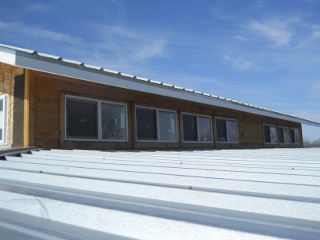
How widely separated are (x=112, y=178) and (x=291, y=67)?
2285cm

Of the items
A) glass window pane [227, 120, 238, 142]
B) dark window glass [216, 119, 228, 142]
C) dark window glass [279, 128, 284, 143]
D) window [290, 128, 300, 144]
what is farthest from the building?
window [290, 128, 300, 144]

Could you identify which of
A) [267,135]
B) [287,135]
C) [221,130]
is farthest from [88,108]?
[287,135]

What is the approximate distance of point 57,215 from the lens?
1277mm

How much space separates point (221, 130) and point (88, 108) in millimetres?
5436

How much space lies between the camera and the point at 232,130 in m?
10.7

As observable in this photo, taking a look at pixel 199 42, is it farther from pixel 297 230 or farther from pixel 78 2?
pixel 297 230

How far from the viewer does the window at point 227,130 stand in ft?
32.9

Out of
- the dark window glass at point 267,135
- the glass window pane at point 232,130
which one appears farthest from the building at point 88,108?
the dark window glass at point 267,135

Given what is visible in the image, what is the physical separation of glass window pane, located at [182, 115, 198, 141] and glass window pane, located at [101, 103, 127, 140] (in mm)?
2321

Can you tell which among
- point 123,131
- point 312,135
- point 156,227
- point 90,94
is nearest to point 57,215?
point 156,227

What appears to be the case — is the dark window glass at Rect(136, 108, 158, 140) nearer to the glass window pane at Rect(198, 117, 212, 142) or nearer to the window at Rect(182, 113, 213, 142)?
the window at Rect(182, 113, 213, 142)

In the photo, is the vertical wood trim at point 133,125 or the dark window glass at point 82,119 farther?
the vertical wood trim at point 133,125

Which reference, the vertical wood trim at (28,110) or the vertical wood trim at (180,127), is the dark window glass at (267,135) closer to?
the vertical wood trim at (180,127)

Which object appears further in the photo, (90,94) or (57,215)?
(90,94)
